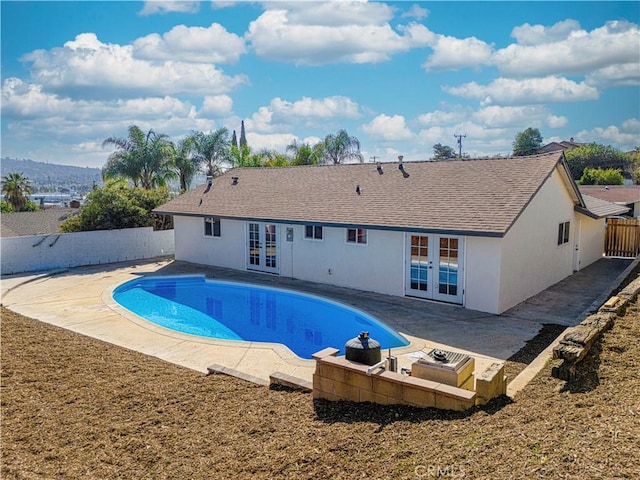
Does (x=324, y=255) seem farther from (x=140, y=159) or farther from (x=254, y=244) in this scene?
(x=140, y=159)

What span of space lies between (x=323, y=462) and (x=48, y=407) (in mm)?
4340

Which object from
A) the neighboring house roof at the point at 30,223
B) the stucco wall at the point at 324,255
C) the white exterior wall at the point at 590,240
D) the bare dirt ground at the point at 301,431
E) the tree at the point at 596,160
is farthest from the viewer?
the tree at the point at 596,160

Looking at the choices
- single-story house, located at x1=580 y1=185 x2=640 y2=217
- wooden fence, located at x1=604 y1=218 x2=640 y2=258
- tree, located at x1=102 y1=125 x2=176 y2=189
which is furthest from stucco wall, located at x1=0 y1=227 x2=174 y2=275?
single-story house, located at x1=580 y1=185 x2=640 y2=217

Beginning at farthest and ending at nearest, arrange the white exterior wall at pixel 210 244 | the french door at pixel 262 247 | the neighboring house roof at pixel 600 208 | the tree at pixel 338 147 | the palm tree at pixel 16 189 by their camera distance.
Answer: the palm tree at pixel 16 189 < the tree at pixel 338 147 < the white exterior wall at pixel 210 244 < the neighboring house roof at pixel 600 208 < the french door at pixel 262 247

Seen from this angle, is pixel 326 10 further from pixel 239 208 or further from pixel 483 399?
pixel 483 399

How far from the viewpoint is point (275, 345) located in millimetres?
10164

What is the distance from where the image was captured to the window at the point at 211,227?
20.5m

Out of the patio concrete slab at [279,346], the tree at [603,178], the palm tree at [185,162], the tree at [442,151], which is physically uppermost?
the tree at [442,151]

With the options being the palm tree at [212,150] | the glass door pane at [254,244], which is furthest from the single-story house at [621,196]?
the palm tree at [212,150]

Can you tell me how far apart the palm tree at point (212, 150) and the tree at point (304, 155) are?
17.2 feet

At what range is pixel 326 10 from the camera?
14156mm

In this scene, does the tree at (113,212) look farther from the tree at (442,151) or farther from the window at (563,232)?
the tree at (442,151)

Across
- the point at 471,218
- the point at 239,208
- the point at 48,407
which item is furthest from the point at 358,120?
the point at 48,407

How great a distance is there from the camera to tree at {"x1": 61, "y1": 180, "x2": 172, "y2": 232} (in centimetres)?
2278
